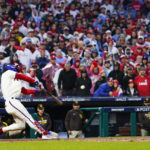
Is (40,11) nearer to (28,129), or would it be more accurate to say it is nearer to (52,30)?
(52,30)

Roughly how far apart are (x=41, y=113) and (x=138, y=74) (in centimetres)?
378

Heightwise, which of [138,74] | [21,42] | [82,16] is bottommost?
[138,74]

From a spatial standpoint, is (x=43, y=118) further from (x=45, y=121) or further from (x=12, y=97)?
(x=12, y=97)

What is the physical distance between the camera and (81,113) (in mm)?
11586

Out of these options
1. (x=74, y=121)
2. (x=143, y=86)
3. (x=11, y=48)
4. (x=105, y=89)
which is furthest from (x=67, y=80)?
(x=74, y=121)

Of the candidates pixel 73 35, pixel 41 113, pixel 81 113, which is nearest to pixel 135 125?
pixel 81 113

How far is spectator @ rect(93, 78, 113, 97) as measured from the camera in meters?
12.9

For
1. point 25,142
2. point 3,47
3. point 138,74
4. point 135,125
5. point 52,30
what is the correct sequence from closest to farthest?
point 25,142 → point 135,125 → point 138,74 → point 3,47 → point 52,30

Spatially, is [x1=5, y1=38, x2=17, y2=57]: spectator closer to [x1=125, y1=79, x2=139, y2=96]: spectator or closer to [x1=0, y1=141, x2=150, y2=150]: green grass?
[x1=125, y1=79, x2=139, y2=96]: spectator

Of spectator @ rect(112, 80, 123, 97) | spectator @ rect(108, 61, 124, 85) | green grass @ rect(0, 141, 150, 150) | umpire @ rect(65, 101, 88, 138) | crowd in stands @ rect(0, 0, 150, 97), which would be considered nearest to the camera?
green grass @ rect(0, 141, 150, 150)

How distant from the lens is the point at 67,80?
1361 centimetres

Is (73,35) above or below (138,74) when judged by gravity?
above

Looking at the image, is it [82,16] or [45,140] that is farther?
[82,16]

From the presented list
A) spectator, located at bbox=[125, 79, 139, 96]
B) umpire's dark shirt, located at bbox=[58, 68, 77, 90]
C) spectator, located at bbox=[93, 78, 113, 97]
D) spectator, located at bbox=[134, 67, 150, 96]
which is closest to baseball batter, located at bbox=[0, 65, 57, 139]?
spectator, located at bbox=[93, 78, 113, 97]
